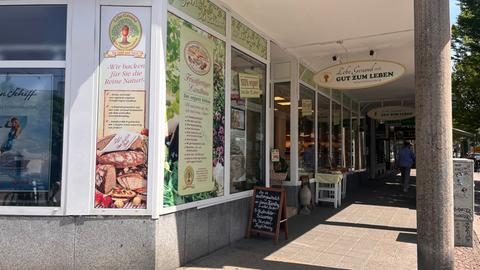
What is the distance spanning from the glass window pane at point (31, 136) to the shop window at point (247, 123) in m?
2.70

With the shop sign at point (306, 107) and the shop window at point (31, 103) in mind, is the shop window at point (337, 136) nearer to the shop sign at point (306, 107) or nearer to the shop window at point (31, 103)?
the shop sign at point (306, 107)

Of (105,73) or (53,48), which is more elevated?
(53,48)

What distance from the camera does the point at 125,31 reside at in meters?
5.09

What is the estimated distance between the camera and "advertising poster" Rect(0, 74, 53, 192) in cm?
506

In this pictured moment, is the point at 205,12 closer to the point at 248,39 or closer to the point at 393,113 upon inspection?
the point at 248,39

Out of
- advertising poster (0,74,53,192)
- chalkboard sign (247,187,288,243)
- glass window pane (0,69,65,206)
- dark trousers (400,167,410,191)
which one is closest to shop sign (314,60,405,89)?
chalkboard sign (247,187,288,243)

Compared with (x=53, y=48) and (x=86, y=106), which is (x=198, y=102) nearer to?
(x=86, y=106)

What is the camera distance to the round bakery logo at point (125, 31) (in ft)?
16.6

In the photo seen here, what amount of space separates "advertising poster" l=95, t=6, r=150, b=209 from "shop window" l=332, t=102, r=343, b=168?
28.0 ft

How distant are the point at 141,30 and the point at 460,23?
13.3m

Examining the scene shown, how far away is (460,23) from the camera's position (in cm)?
1476

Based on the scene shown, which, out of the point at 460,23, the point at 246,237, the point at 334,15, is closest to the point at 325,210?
the point at 246,237

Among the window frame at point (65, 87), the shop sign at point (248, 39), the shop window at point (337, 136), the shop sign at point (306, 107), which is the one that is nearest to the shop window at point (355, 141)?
the shop window at point (337, 136)

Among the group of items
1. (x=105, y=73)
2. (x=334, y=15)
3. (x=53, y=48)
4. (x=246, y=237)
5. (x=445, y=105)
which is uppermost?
(x=334, y=15)
